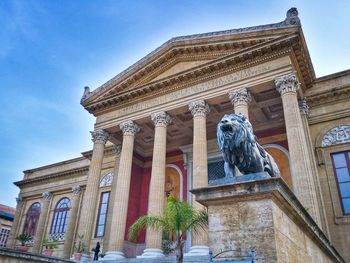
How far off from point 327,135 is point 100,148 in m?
13.4

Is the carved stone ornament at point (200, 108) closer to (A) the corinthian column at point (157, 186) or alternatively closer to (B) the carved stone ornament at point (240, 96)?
(B) the carved stone ornament at point (240, 96)

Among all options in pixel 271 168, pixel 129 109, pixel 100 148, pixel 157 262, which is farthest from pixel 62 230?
pixel 271 168

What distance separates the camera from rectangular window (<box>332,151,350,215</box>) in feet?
53.3

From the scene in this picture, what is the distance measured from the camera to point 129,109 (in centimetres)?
2048

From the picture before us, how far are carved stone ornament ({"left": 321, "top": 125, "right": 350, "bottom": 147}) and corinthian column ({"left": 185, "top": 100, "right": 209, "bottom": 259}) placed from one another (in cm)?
670

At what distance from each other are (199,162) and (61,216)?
19184 millimetres

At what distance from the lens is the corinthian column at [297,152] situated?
1315 cm

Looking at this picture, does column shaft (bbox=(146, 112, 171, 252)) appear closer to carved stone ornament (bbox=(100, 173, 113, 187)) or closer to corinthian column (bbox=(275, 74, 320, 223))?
corinthian column (bbox=(275, 74, 320, 223))

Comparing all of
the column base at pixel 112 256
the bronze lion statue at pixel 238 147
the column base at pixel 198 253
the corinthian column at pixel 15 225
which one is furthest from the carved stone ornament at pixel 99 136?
the corinthian column at pixel 15 225

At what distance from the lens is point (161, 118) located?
18828 millimetres

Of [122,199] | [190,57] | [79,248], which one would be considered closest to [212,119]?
[190,57]

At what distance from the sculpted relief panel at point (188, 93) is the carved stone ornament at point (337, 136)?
4932 millimetres

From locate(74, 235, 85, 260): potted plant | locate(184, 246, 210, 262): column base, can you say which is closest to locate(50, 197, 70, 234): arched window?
locate(74, 235, 85, 260): potted plant

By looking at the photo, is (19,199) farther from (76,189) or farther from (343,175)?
(343,175)
